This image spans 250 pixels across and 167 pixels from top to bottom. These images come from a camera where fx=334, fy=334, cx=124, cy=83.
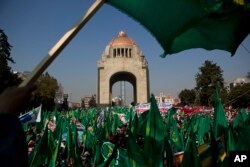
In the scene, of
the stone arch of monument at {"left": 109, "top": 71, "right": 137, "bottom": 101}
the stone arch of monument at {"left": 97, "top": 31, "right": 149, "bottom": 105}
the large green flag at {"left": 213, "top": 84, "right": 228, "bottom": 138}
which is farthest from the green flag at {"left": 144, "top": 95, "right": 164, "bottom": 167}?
the stone arch of monument at {"left": 109, "top": 71, "right": 137, "bottom": 101}

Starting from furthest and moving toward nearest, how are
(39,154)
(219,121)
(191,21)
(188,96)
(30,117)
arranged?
(188,96) → (30,117) → (219,121) → (39,154) → (191,21)

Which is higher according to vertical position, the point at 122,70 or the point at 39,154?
the point at 122,70

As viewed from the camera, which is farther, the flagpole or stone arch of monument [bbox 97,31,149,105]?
stone arch of monument [bbox 97,31,149,105]

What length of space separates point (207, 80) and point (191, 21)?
53.0 m

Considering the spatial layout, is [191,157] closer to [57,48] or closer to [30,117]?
[57,48]

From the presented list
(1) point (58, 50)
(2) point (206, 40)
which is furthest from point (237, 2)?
(1) point (58, 50)

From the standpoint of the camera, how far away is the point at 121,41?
52625 mm

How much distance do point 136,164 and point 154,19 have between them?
5.25 feet

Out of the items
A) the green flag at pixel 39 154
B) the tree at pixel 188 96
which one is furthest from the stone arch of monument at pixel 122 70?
the green flag at pixel 39 154

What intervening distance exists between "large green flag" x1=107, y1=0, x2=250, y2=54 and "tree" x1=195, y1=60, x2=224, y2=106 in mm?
49822

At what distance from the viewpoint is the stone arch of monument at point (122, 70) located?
47250mm

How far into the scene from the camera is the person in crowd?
2.83 ft

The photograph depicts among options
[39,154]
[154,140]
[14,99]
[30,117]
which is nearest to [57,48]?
[14,99]

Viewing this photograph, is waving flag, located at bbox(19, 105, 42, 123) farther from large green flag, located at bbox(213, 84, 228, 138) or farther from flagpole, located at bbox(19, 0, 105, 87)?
flagpole, located at bbox(19, 0, 105, 87)
